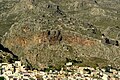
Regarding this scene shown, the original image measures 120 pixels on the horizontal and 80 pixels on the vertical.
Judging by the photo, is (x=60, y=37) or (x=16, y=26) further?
(x=16, y=26)

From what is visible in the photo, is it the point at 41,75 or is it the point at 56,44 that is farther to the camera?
the point at 56,44

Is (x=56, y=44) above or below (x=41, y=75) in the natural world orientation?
below

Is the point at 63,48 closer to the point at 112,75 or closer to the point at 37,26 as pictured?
the point at 37,26

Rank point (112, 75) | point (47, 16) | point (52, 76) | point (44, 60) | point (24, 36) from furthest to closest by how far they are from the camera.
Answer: point (47, 16) → point (24, 36) → point (44, 60) → point (112, 75) → point (52, 76)

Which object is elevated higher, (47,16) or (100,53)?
(47,16)

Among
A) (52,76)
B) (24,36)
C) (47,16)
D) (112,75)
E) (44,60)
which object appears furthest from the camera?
(47,16)

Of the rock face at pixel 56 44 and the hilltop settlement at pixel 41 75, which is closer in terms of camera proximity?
the hilltop settlement at pixel 41 75

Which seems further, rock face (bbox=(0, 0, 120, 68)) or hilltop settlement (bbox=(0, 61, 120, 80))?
rock face (bbox=(0, 0, 120, 68))

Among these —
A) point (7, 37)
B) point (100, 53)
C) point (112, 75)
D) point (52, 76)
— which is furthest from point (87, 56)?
point (52, 76)

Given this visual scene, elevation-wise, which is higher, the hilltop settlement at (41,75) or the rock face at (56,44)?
the hilltop settlement at (41,75)

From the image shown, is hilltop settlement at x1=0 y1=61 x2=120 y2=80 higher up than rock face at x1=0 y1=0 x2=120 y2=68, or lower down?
higher up

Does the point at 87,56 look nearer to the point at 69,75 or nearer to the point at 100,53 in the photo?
the point at 100,53
